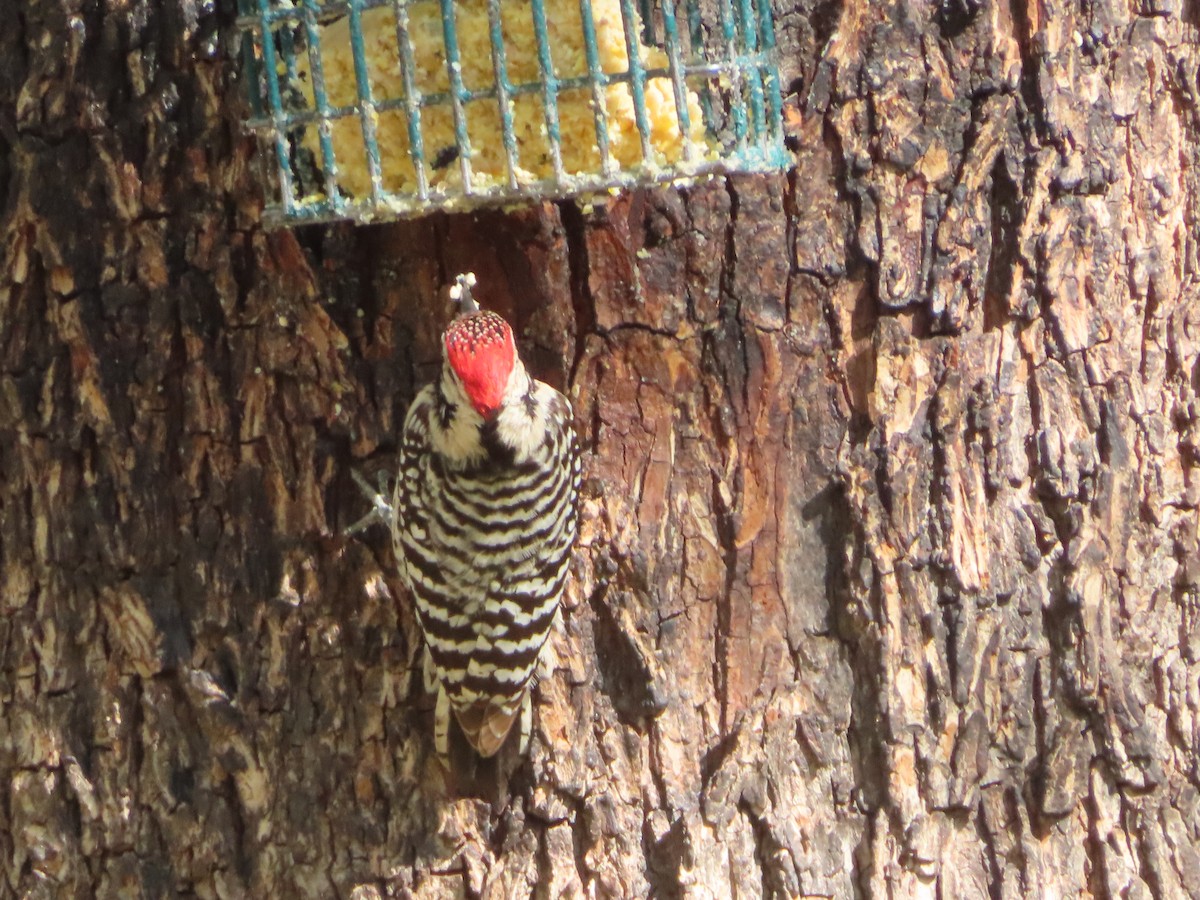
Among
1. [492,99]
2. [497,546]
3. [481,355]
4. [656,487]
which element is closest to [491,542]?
[497,546]

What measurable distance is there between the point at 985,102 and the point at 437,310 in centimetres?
129

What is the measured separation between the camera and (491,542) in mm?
3387

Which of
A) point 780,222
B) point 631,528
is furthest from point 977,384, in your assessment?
point 631,528

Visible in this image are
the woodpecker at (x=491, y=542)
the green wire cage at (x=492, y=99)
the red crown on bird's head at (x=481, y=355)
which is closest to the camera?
the green wire cage at (x=492, y=99)

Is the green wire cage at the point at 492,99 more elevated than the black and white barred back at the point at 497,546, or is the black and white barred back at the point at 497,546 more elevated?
the green wire cage at the point at 492,99

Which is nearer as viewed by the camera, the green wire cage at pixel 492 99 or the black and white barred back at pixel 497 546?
the green wire cage at pixel 492 99

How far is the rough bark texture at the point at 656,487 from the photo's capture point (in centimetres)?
322

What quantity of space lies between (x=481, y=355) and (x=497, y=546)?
581 millimetres

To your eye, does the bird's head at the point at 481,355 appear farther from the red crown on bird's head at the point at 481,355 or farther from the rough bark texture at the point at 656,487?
the rough bark texture at the point at 656,487

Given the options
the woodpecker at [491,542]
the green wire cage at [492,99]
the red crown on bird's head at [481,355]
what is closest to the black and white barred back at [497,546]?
the woodpecker at [491,542]

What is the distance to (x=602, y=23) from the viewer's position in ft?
9.61

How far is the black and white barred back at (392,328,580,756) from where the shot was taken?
3.21 meters

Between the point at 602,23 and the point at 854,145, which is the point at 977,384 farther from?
the point at 602,23

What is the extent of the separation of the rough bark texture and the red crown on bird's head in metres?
0.26
